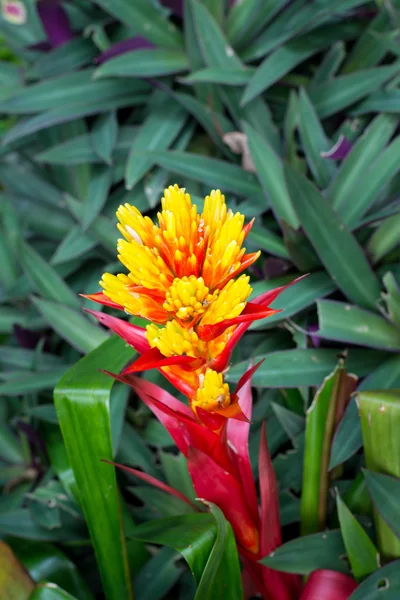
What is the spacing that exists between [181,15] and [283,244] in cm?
53

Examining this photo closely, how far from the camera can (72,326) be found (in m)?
0.88

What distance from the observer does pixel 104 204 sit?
1.05 m

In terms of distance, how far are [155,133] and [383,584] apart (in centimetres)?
76

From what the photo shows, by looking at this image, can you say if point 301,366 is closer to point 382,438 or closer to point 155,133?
point 382,438

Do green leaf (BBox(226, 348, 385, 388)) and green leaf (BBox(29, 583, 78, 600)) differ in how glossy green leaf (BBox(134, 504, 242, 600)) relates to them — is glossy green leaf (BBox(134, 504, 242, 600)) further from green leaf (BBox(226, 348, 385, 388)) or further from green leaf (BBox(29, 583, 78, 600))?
green leaf (BBox(226, 348, 385, 388))

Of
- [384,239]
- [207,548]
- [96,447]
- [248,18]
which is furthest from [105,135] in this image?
[207,548]

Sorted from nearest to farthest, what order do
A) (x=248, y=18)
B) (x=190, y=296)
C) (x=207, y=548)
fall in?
1. (x=190, y=296)
2. (x=207, y=548)
3. (x=248, y=18)

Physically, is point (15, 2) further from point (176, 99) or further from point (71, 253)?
point (71, 253)

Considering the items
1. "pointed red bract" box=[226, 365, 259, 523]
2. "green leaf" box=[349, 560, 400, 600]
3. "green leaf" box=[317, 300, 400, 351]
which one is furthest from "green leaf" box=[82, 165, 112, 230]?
"green leaf" box=[349, 560, 400, 600]

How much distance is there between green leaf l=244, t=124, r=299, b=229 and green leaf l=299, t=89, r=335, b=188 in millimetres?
67

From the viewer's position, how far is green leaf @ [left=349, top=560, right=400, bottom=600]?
1.70ft

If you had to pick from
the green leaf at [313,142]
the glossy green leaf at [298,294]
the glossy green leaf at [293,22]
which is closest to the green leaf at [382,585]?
the glossy green leaf at [298,294]

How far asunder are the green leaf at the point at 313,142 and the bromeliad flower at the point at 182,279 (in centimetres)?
55

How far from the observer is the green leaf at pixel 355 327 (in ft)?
2.32
